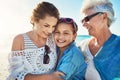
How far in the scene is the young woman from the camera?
4.93 m

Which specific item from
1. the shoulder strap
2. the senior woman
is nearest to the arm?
the shoulder strap

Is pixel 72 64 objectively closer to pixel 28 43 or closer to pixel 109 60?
pixel 109 60

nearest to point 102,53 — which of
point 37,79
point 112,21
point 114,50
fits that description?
point 114,50

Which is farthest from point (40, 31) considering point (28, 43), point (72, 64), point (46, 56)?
point (72, 64)

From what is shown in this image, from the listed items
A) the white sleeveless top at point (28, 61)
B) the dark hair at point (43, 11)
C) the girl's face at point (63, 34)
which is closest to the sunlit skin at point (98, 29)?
the girl's face at point (63, 34)

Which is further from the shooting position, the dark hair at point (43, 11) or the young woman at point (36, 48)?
the dark hair at point (43, 11)

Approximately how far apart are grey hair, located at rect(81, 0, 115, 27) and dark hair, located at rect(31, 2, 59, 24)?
0.47 meters

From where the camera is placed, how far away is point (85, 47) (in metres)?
5.41

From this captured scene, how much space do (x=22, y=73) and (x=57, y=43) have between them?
686 millimetres

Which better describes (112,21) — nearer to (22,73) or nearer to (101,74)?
(101,74)

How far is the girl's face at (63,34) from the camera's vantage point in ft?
16.6

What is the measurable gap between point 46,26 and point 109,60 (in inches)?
40.0

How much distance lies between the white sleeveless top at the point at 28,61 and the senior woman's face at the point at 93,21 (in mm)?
651

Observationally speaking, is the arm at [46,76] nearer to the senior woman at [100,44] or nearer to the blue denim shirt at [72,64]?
the blue denim shirt at [72,64]
